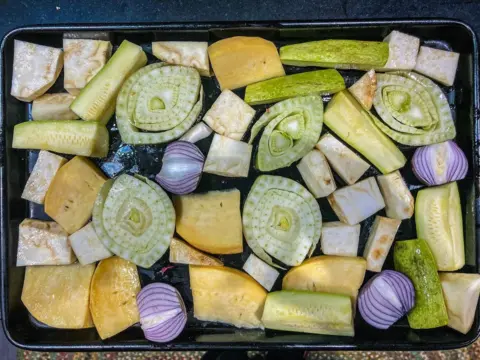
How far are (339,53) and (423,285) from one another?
0.96 metres

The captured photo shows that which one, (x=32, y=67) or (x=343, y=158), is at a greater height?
(x=32, y=67)

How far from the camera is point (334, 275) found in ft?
6.70

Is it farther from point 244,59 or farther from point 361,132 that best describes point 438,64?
point 244,59

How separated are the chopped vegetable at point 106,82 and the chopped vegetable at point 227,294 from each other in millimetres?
744

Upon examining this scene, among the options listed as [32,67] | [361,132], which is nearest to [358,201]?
[361,132]

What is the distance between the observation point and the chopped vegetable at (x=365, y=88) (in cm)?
204

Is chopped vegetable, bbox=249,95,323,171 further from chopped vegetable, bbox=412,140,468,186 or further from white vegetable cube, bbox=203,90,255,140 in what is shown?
chopped vegetable, bbox=412,140,468,186

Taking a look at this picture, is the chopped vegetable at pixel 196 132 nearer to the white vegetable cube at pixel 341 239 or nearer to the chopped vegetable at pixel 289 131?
the chopped vegetable at pixel 289 131

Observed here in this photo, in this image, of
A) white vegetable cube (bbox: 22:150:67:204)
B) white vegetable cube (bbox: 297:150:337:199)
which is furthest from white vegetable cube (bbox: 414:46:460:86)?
white vegetable cube (bbox: 22:150:67:204)

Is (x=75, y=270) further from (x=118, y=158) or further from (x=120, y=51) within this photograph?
(x=120, y=51)

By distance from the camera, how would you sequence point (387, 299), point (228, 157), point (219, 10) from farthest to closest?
1. point (219, 10)
2. point (228, 157)
3. point (387, 299)

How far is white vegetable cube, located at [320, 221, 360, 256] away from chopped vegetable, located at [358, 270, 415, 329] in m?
0.15

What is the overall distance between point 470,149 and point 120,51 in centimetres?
144

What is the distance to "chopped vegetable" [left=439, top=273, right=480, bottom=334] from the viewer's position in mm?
1986
